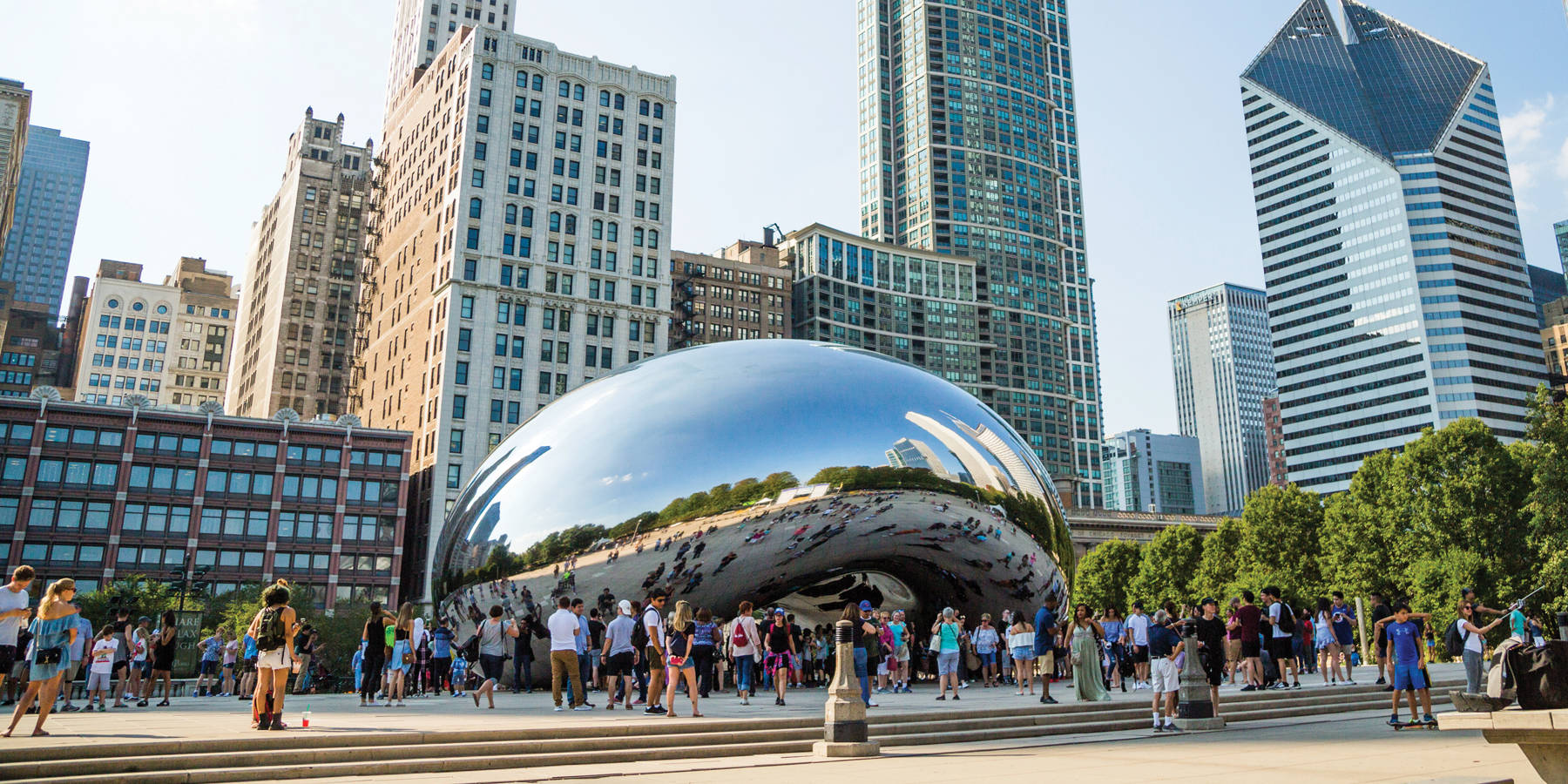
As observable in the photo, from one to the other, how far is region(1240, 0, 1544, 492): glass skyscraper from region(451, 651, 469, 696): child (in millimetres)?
153619

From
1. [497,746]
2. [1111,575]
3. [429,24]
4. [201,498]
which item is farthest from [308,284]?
[497,746]

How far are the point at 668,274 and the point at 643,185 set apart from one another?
26.2 ft

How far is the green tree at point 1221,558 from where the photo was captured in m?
69.6

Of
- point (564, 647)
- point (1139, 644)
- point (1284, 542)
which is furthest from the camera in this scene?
point (1284, 542)

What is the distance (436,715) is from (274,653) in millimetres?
3176

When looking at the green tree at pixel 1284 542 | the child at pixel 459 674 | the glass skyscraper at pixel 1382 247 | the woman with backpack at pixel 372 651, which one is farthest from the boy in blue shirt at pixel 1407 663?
the glass skyscraper at pixel 1382 247

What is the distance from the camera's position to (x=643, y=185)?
310 ft

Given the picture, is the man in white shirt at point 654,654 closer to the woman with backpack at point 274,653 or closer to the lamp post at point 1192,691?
the woman with backpack at point 274,653

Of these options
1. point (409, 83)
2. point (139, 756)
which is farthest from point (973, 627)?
point (409, 83)

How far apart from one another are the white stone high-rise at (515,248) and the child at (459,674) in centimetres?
5971

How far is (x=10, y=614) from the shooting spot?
38.9ft

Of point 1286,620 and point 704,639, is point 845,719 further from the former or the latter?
point 1286,620

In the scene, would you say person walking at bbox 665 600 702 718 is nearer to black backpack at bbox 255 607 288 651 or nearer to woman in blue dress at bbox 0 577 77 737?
black backpack at bbox 255 607 288 651

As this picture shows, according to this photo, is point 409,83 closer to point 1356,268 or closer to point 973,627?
point 973,627
